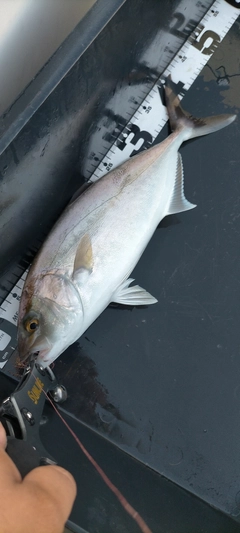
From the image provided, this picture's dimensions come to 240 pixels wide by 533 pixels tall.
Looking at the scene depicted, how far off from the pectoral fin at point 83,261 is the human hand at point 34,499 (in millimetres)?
633

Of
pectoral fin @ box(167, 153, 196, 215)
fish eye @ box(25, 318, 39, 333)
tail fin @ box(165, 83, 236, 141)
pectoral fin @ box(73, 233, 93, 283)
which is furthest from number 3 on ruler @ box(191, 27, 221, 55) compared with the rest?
fish eye @ box(25, 318, 39, 333)

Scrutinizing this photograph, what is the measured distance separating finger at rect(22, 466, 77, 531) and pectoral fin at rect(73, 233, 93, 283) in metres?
0.64

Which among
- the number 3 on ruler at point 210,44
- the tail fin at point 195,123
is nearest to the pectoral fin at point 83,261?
the tail fin at point 195,123

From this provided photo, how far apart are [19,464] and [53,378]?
0.52 metres

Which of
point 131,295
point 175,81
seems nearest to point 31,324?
point 131,295

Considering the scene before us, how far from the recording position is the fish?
133 cm

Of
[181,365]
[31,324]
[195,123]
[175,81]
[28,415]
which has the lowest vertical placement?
[28,415]

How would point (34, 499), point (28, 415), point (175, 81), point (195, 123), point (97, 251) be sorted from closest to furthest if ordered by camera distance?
point (34, 499) → point (28, 415) → point (97, 251) → point (195, 123) → point (175, 81)

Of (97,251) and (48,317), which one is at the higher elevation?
(97,251)

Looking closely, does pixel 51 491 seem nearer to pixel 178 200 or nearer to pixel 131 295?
pixel 131 295

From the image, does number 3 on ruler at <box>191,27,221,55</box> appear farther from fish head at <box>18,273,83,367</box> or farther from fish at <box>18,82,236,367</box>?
fish head at <box>18,273,83,367</box>

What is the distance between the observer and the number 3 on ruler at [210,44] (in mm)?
1903

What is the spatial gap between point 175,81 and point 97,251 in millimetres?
907

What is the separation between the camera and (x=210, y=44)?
1908mm
